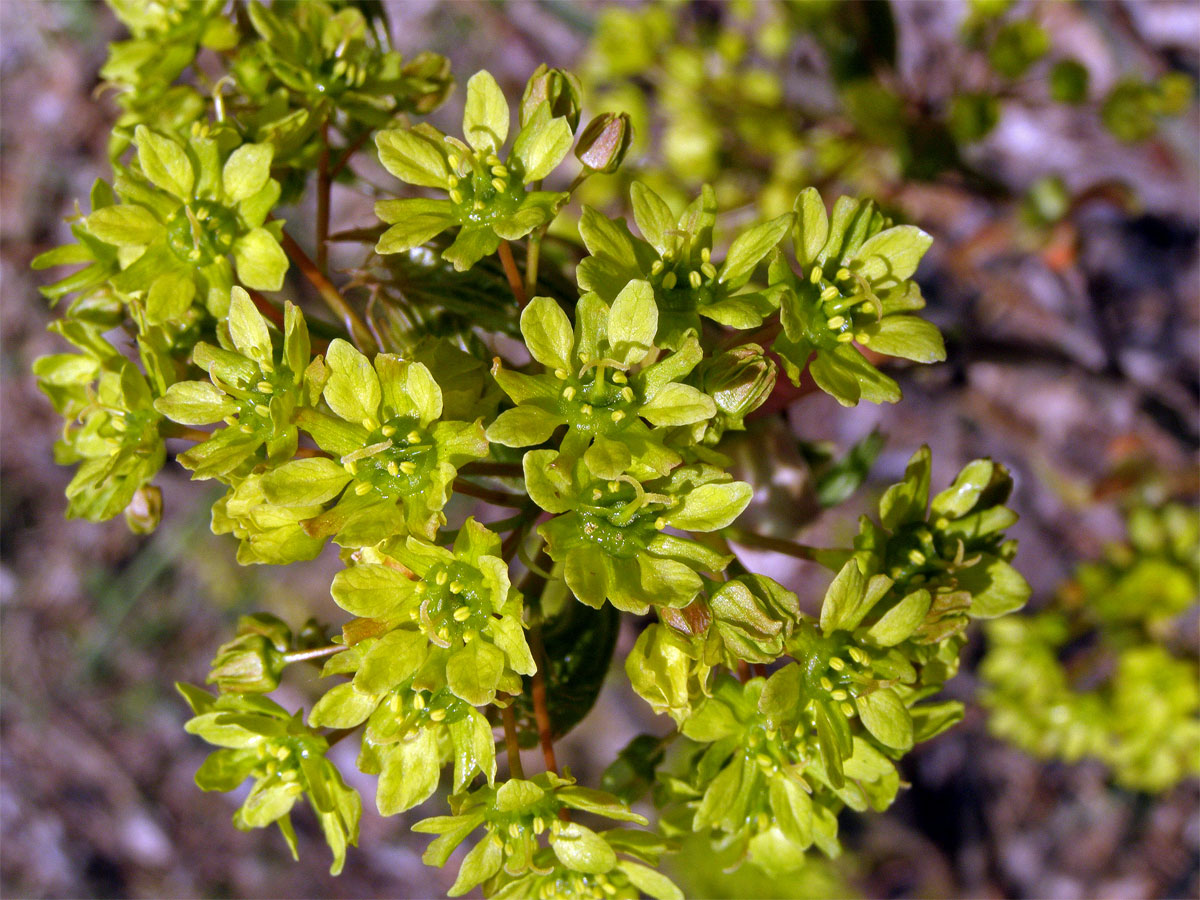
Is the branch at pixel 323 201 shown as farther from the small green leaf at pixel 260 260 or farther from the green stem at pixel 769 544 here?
the green stem at pixel 769 544

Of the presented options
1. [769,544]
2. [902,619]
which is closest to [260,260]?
[769,544]

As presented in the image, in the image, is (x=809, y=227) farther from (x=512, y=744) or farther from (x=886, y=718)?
(x=512, y=744)

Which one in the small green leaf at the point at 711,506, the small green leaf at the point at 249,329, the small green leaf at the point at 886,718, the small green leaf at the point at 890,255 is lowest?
the small green leaf at the point at 886,718

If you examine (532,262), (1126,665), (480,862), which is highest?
(532,262)

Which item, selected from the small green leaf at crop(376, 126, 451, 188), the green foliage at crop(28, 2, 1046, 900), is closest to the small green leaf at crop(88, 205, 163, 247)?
the green foliage at crop(28, 2, 1046, 900)

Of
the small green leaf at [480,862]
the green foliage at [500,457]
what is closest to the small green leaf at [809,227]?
the green foliage at [500,457]

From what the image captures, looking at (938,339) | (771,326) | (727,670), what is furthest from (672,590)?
(938,339)
